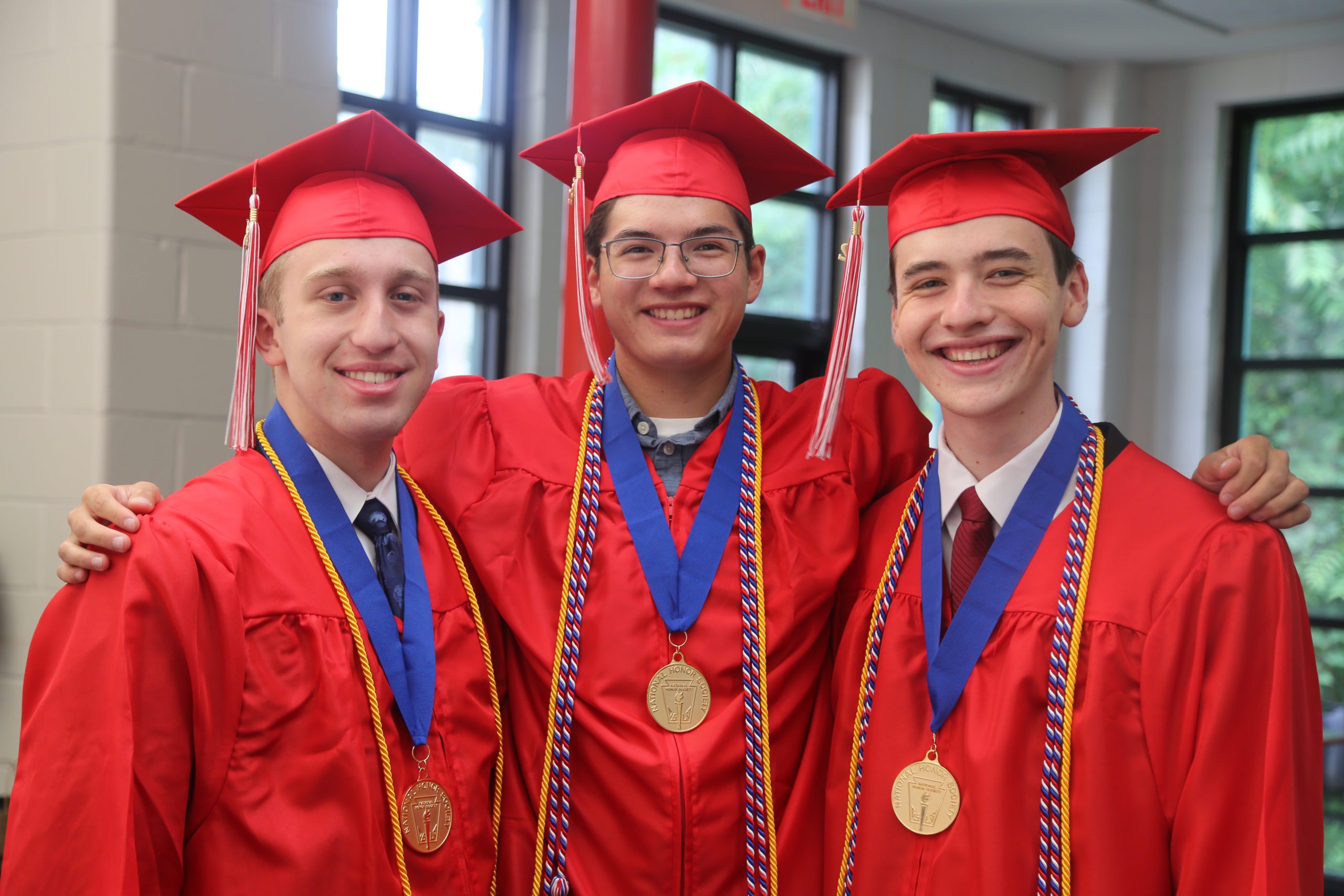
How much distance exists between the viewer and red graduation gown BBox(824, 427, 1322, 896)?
1.55 meters

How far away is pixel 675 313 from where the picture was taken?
197 cm

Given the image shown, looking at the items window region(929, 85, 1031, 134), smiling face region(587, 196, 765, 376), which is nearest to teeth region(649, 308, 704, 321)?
smiling face region(587, 196, 765, 376)

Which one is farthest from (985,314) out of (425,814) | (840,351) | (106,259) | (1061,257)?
(106,259)

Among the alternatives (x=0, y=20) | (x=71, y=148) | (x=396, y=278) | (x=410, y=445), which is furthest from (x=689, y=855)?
(x=0, y=20)

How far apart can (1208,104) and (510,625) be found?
600 centimetres

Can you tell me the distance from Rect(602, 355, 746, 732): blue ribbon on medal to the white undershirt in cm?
6

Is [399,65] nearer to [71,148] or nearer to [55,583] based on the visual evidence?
[71,148]

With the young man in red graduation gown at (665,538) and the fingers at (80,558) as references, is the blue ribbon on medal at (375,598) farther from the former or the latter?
the fingers at (80,558)

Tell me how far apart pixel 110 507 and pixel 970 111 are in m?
5.67

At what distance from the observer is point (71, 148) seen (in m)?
2.92

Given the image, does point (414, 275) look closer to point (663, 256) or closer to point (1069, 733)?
point (663, 256)

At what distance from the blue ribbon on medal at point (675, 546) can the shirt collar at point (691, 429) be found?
0.04 m

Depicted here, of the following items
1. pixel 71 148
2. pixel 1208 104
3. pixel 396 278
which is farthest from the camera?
pixel 1208 104

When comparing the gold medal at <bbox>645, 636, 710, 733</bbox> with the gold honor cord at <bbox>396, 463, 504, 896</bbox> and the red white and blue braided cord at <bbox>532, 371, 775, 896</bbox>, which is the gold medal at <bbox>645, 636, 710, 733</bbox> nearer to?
the red white and blue braided cord at <bbox>532, 371, 775, 896</bbox>
